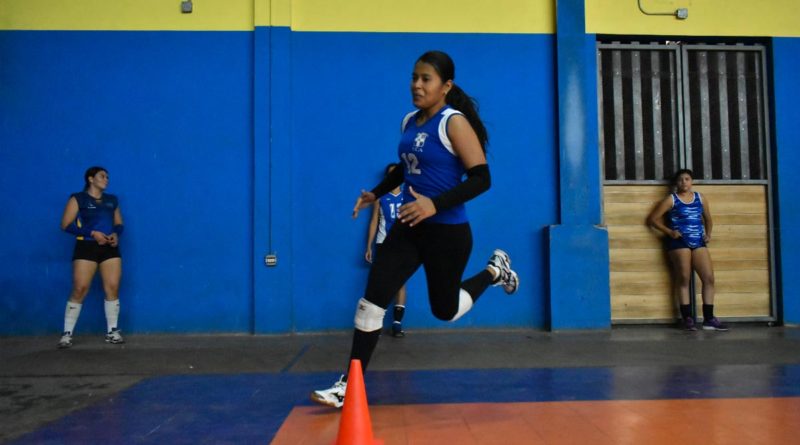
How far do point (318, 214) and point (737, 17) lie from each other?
17.2ft

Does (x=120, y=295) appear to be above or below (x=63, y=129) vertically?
below

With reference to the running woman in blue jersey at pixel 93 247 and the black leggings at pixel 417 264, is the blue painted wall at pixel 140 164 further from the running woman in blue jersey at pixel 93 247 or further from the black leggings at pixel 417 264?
the black leggings at pixel 417 264

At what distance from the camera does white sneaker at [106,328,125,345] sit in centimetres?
593

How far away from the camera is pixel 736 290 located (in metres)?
6.93

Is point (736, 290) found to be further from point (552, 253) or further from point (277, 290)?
point (277, 290)

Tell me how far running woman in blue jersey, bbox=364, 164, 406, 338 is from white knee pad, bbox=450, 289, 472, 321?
264 centimetres

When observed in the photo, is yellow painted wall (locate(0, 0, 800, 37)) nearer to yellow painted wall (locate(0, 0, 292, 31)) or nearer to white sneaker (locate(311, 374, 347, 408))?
yellow painted wall (locate(0, 0, 292, 31))

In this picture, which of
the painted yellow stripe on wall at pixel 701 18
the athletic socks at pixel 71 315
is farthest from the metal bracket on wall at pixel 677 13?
the athletic socks at pixel 71 315

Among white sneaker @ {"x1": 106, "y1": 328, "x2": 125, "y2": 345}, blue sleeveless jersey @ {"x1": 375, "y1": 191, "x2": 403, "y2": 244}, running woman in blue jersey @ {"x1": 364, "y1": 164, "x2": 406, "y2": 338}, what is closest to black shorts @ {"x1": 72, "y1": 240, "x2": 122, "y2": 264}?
white sneaker @ {"x1": 106, "y1": 328, "x2": 125, "y2": 345}

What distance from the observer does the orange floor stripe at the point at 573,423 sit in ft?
9.05

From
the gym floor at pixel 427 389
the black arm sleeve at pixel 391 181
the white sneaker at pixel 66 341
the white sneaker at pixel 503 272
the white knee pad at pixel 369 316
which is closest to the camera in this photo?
the gym floor at pixel 427 389

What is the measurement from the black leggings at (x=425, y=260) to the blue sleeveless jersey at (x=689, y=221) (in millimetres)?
4307

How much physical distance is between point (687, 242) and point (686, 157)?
105cm

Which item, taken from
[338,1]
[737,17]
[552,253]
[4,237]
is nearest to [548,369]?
[552,253]
